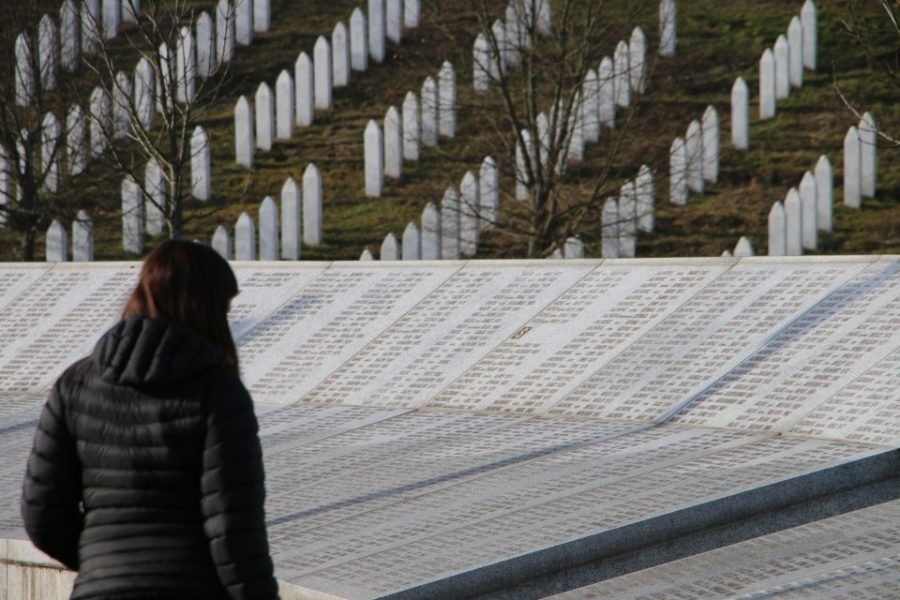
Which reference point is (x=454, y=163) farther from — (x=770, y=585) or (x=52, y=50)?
(x=770, y=585)

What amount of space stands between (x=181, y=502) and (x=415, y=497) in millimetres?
2782

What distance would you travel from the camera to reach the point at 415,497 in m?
5.75

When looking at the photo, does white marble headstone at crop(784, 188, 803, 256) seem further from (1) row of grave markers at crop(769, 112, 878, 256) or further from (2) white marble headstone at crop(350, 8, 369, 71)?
(2) white marble headstone at crop(350, 8, 369, 71)

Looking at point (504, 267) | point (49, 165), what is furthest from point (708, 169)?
point (504, 267)

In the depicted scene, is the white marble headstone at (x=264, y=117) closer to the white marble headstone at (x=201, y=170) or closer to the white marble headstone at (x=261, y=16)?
the white marble headstone at (x=201, y=170)

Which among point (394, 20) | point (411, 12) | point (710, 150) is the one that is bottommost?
point (710, 150)

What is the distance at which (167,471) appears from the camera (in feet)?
9.88

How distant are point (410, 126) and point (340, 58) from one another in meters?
2.67

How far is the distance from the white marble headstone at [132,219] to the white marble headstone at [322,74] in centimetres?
359

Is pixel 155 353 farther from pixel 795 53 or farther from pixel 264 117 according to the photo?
pixel 795 53

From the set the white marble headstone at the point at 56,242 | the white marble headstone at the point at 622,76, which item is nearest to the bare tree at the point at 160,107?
the white marble headstone at the point at 56,242

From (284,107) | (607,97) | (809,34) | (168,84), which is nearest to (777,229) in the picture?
(607,97)

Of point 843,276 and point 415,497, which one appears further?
point 843,276

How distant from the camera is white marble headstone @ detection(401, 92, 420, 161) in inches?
682
